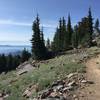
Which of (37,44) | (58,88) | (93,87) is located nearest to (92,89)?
(93,87)

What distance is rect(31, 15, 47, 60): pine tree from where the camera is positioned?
57.6 metres

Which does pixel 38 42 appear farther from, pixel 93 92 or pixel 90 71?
pixel 93 92

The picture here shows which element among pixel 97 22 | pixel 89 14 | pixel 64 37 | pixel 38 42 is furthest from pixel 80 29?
pixel 97 22

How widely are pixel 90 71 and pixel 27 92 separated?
6490 mm

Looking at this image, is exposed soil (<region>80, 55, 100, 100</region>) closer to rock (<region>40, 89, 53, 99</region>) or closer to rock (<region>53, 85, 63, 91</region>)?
rock (<region>53, 85, 63, 91</region>)

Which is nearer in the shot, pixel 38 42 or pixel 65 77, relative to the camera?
pixel 65 77

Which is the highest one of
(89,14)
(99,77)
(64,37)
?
(89,14)

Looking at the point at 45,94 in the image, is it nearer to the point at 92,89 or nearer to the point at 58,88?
the point at 58,88

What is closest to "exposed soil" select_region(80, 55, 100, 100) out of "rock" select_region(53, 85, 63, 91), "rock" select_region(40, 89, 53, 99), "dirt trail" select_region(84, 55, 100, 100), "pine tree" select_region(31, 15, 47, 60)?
"dirt trail" select_region(84, 55, 100, 100)

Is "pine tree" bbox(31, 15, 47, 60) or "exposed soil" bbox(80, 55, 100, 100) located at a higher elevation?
"pine tree" bbox(31, 15, 47, 60)

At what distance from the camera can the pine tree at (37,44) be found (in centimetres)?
5757

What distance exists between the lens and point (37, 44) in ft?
195

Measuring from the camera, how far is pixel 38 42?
59438 millimetres

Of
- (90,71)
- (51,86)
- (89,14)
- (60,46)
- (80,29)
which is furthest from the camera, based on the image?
(80,29)
